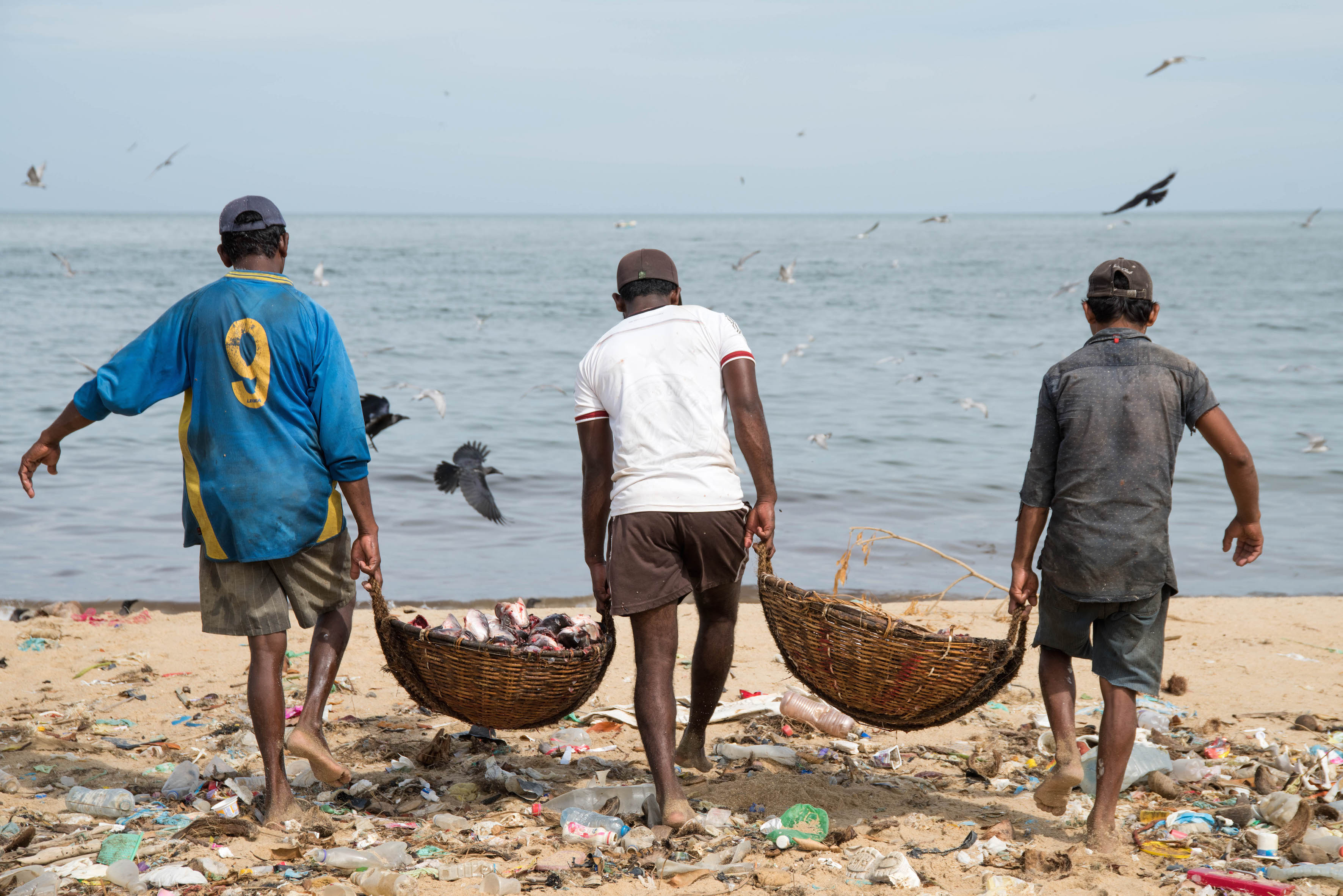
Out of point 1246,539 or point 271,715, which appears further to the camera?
point 271,715

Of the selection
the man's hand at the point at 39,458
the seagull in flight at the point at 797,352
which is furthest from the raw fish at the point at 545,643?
the seagull in flight at the point at 797,352

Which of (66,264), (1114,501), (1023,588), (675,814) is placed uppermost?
(66,264)

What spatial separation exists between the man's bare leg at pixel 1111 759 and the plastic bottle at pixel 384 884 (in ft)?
6.59

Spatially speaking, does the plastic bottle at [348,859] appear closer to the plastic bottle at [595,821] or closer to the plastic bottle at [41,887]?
the plastic bottle at [41,887]

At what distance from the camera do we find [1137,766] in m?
3.76

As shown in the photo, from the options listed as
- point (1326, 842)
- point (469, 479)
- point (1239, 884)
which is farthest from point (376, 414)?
point (1326, 842)

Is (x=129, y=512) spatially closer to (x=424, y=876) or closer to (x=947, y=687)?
(x=424, y=876)

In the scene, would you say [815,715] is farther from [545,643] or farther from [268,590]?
[268,590]

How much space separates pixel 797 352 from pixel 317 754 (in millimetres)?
13263

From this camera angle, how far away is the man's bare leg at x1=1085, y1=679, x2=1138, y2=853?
10.3 ft

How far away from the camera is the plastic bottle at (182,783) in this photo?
147 inches

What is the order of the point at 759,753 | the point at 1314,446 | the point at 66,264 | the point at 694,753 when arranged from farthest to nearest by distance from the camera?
1. the point at 66,264
2. the point at 1314,446
3. the point at 759,753
4. the point at 694,753

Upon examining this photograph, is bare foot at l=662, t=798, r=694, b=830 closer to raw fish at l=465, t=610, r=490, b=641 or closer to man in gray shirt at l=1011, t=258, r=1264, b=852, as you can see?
raw fish at l=465, t=610, r=490, b=641

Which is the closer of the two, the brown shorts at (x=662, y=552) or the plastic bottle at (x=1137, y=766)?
the brown shorts at (x=662, y=552)
